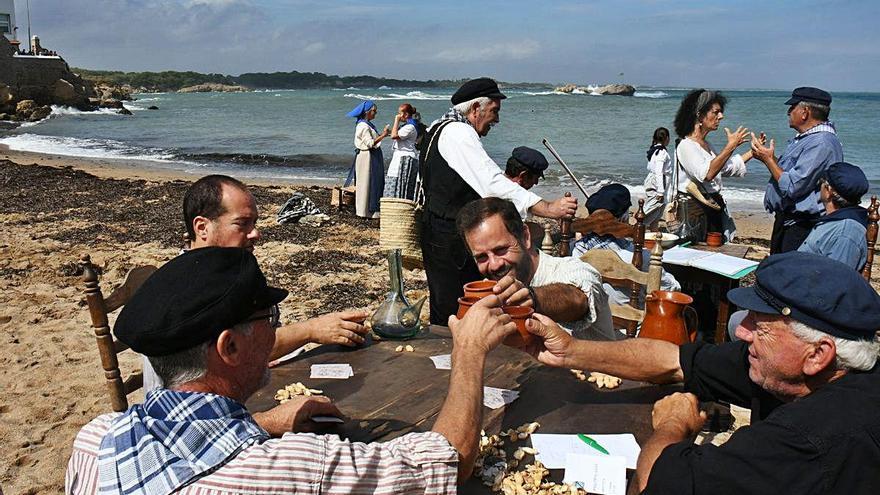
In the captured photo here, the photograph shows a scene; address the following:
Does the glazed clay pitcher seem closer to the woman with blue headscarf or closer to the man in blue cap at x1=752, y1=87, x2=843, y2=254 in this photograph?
the man in blue cap at x1=752, y1=87, x2=843, y2=254

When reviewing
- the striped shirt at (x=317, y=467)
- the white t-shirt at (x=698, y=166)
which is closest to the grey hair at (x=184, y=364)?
the striped shirt at (x=317, y=467)

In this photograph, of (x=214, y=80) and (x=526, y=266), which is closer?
(x=526, y=266)

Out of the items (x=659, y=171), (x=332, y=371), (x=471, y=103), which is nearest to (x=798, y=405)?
(x=332, y=371)

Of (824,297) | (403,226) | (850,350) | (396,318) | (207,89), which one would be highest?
(207,89)

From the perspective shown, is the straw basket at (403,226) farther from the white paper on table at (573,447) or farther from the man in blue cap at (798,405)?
the man in blue cap at (798,405)

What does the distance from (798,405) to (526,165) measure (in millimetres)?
3677

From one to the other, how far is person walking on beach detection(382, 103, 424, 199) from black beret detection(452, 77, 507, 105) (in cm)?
551

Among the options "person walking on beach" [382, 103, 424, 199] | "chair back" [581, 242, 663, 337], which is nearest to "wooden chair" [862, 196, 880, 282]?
"chair back" [581, 242, 663, 337]

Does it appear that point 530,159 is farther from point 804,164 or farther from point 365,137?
point 365,137

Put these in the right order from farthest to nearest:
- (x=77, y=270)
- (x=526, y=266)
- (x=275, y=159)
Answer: (x=275, y=159), (x=77, y=270), (x=526, y=266)

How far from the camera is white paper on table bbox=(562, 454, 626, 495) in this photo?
6.08ft

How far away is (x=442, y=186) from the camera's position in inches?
166

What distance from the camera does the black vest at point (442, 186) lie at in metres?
4.16

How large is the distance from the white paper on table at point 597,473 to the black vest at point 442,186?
2.38m
